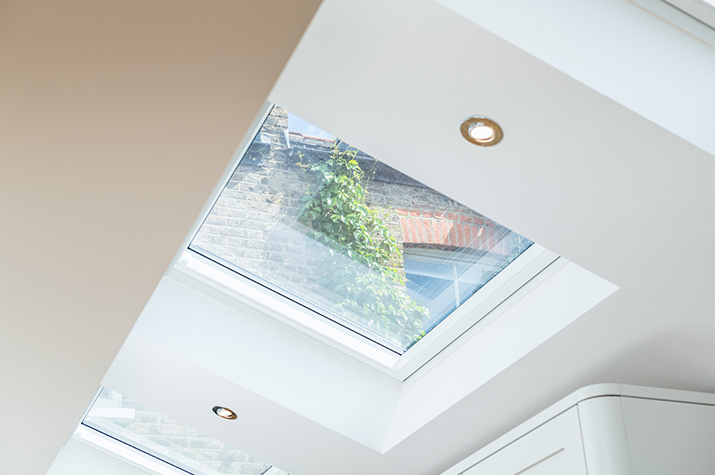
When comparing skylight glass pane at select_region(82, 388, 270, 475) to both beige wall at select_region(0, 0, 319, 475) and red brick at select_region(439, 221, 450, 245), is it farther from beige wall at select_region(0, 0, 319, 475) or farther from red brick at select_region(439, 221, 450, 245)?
red brick at select_region(439, 221, 450, 245)

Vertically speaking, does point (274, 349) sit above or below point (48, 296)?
above

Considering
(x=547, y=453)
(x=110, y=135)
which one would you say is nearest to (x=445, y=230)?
(x=547, y=453)

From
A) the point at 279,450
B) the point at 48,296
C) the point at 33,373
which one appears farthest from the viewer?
the point at 279,450

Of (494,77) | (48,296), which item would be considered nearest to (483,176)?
(494,77)

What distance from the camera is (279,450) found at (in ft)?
11.3

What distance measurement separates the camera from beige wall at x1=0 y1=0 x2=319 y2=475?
153 centimetres

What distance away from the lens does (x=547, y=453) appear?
2.25 m

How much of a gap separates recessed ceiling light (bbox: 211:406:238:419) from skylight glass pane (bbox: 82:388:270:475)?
1.01 m

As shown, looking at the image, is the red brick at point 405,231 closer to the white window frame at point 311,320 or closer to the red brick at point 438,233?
the red brick at point 438,233

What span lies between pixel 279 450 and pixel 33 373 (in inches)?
48.9

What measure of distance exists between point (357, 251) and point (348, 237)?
0.28 ft

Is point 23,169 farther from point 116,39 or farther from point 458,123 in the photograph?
point 458,123

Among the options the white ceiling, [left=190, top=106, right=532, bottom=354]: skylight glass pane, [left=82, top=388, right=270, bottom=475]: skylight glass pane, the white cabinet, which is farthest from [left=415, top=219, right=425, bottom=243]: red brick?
[left=82, top=388, right=270, bottom=475]: skylight glass pane

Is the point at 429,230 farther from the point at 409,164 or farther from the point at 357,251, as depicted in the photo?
the point at 409,164
